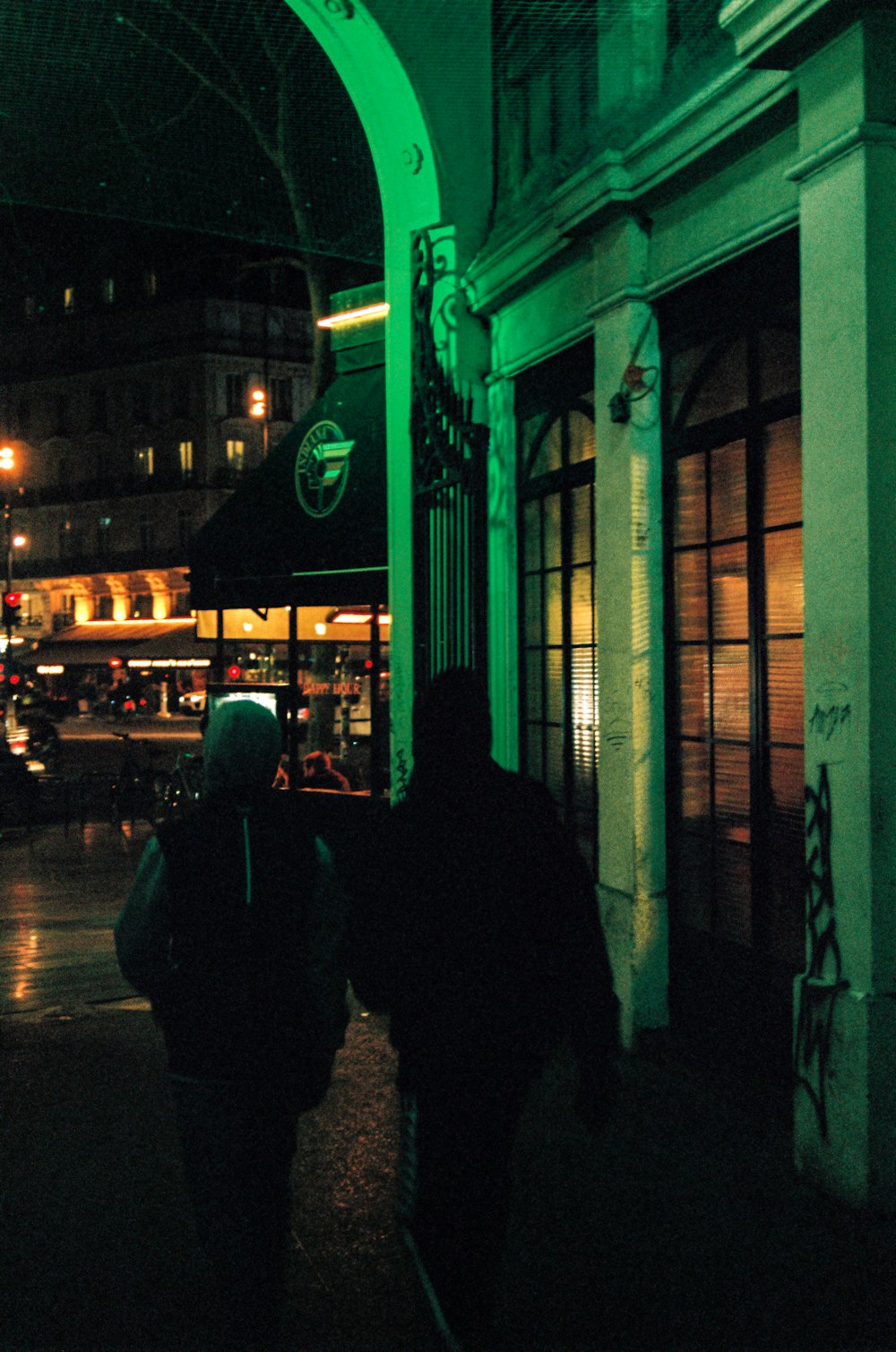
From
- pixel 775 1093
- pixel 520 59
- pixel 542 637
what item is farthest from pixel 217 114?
pixel 775 1093

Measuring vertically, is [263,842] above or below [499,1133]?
above

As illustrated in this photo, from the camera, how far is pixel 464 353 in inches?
357

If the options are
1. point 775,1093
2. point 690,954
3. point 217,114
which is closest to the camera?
point 775,1093

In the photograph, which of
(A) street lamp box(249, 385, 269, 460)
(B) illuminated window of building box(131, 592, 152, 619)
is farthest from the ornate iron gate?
(B) illuminated window of building box(131, 592, 152, 619)

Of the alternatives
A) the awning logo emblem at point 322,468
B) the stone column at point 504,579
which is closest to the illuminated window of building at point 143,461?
the awning logo emblem at point 322,468

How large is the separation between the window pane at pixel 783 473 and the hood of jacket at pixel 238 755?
3.16 m

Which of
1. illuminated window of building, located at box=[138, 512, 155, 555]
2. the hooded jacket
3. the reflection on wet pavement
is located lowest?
the reflection on wet pavement

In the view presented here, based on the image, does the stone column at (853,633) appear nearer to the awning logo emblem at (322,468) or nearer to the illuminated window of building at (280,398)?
the awning logo emblem at (322,468)

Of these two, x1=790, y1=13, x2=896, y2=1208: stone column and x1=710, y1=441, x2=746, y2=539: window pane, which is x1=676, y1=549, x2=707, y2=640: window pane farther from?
x1=790, y1=13, x2=896, y2=1208: stone column

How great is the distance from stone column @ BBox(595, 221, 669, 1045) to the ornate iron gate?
1343 millimetres

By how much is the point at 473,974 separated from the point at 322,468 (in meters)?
9.01

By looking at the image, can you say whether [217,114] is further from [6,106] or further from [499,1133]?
[499,1133]

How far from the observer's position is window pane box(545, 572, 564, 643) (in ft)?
27.1

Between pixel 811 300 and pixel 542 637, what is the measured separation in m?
3.80
